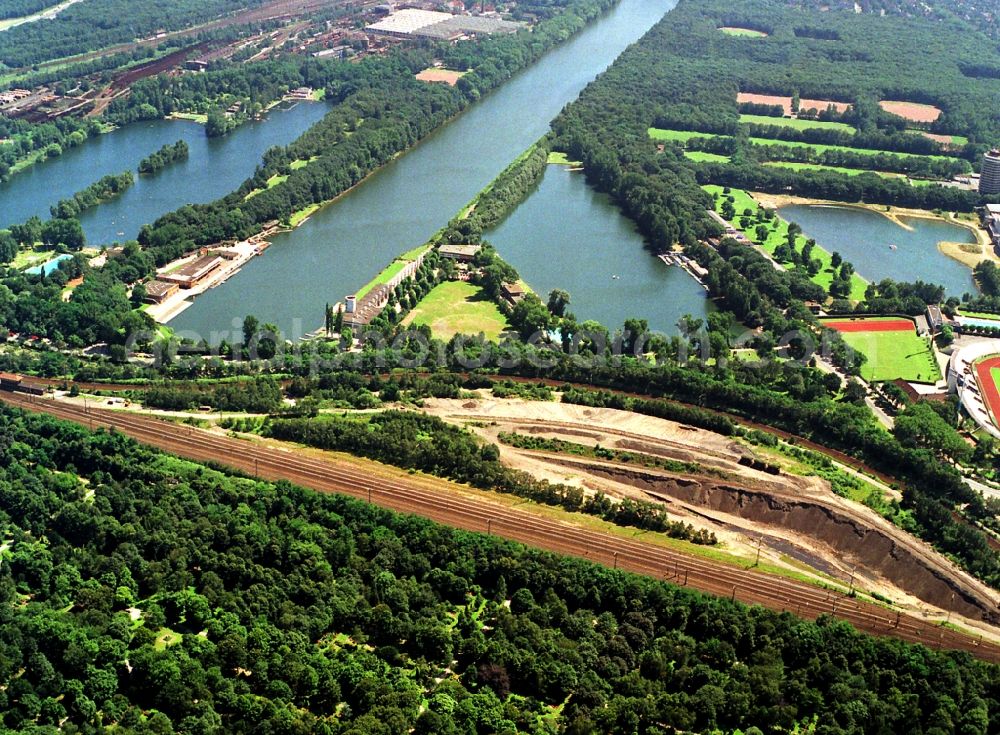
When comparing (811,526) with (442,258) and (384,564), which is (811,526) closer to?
(384,564)

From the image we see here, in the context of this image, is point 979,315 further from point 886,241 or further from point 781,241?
point 781,241

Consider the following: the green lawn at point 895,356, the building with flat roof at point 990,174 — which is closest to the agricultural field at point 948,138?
the building with flat roof at point 990,174

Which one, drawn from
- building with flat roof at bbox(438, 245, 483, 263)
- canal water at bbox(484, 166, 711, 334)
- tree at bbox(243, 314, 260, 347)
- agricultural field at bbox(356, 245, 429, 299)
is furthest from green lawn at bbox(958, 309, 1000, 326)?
tree at bbox(243, 314, 260, 347)

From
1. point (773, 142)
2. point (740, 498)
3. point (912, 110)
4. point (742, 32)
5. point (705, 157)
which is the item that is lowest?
point (740, 498)

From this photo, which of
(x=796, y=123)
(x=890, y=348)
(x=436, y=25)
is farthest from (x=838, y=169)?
(x=436, y=25)

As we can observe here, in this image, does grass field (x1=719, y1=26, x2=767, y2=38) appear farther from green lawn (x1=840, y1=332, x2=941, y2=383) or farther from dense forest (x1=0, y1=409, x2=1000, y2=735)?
dense forest (x1=0, y1=409, x2=1000, y2=735)

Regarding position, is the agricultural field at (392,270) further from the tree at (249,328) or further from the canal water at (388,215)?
the tree at (249,328)

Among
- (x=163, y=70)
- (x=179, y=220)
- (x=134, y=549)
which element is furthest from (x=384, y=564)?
(x=163, y=70)

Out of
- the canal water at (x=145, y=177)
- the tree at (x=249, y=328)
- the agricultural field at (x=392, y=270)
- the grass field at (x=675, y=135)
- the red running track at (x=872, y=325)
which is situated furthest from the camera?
the grass field at (x=675, y=135)
